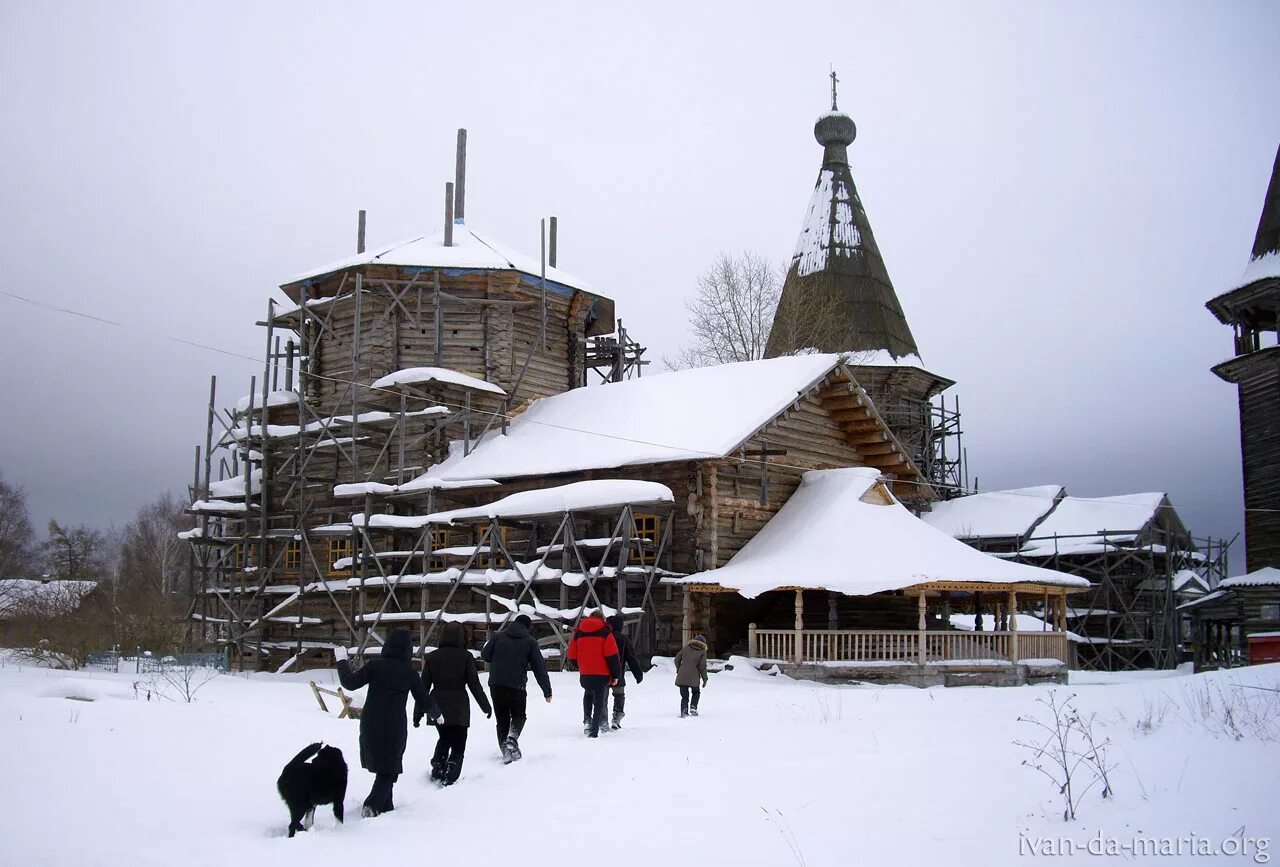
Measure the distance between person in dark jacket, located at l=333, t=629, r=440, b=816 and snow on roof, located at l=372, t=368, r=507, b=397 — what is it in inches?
780

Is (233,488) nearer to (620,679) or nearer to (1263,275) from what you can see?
(620,679)

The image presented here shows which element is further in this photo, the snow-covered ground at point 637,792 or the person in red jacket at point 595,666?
the person in red jacket at point 595,666

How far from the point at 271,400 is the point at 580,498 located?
42.9 feet

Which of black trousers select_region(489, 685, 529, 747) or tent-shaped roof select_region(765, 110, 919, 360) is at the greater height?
tent-shaped roof select_region(765, 110, 919, 360)

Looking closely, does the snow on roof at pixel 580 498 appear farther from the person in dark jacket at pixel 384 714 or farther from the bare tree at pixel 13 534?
the bare tree at pixel 13 534

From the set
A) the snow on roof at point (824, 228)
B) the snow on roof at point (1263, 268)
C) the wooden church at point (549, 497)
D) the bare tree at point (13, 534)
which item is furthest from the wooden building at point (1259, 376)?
the bare tree at point (13, 534)

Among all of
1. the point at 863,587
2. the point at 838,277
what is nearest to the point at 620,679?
the point at 863,587

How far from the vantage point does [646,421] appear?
2648cm

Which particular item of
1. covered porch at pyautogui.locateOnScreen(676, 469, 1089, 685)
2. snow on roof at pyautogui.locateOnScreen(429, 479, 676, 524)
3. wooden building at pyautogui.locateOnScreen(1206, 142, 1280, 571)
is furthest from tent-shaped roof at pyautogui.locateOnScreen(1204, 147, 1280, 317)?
snow on roof at pyautogui.locateOnScreen(429, 479, 676, 524)

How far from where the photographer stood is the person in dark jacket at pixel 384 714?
8.62m

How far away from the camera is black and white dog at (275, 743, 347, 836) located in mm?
8070

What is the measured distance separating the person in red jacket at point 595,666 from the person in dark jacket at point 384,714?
363 cm

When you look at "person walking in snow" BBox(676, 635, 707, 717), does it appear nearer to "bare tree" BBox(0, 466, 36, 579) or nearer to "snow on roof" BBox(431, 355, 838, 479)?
"snow on roof" BBox(431, 355, 838, 479)

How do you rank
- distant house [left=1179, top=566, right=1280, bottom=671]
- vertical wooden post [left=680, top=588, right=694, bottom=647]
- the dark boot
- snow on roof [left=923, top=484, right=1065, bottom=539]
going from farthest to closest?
snow on roof [left=923, top=484, right=1065, bottom=539]
distant house [left=1179, top=566, right=1280, bottom=671]
vertical wooden post [left=680, top=588, right=694, bottom=647]
the dark boot
